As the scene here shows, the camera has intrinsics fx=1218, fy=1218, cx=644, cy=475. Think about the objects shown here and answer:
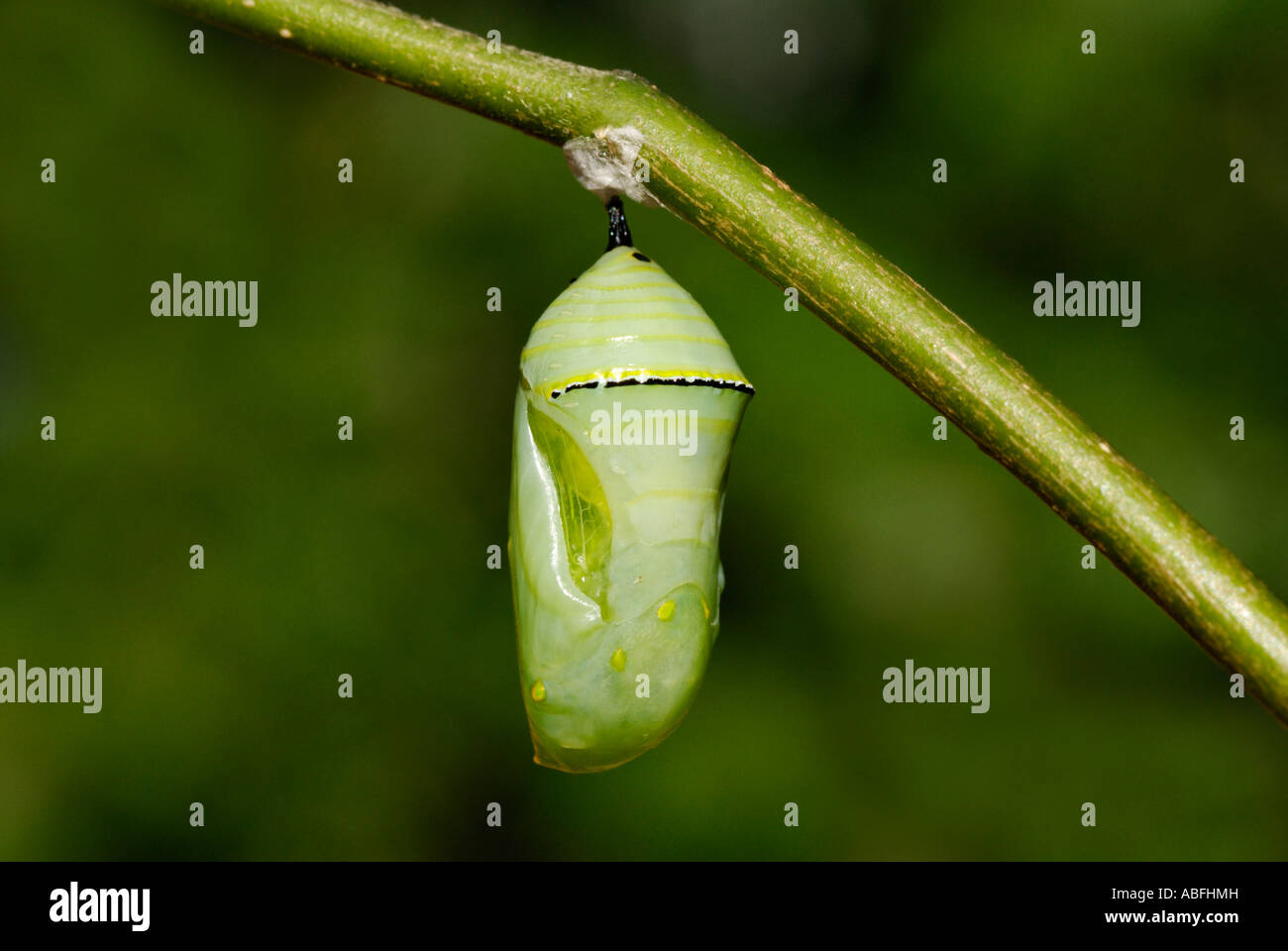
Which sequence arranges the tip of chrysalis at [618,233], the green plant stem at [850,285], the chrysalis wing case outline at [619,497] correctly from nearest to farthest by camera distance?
1. the green plant stem at [850,285]
2. the chrysalis wing case outline at [619,497]
3. the tip of chrysalis at [618,233]

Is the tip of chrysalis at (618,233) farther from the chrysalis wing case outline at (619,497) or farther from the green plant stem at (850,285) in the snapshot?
the green plant stem at (850,285)

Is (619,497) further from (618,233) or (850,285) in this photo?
(850,285)

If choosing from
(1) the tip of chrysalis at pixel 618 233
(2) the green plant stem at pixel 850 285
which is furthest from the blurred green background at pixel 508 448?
(2) the green plant stem at pixel 850 285

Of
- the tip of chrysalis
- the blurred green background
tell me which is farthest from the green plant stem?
the blurred green background

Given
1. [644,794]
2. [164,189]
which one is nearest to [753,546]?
[644,794]

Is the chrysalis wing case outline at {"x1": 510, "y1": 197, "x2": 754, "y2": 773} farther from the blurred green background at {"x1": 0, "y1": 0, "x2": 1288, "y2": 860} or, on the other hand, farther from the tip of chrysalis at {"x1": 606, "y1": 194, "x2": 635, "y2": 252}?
the blurred green background at {"x1": 0, "y1": 0, "x2": 1288, "y2": 860}

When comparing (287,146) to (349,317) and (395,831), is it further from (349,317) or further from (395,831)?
(395,831)
